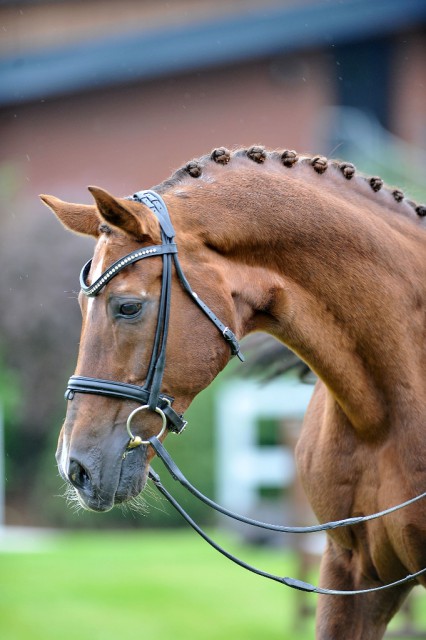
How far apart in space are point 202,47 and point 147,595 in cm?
1127

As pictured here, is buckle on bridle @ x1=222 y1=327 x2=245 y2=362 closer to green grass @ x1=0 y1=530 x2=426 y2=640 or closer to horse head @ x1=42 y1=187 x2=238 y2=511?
horse head @ x1=42 y1=187 x2=238 y2=511

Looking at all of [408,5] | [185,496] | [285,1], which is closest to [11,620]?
[185,496]

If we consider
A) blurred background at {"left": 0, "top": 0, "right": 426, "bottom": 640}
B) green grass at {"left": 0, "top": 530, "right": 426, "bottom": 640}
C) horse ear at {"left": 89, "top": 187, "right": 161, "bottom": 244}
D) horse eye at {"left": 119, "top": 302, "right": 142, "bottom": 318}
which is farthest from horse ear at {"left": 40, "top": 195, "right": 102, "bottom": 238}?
blurred background at {"left": 0, "top": 0, "right": 426, "bottom": 640}

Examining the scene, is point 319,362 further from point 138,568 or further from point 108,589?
point 138,568

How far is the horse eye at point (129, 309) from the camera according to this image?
3107 millimetres

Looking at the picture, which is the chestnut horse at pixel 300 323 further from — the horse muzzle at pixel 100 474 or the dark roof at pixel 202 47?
the dark roof at pixel 202 47

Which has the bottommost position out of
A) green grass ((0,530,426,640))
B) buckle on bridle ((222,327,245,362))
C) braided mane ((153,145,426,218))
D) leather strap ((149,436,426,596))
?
green grass ((0,530,426,640))

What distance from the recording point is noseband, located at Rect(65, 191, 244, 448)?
3084 millimetres

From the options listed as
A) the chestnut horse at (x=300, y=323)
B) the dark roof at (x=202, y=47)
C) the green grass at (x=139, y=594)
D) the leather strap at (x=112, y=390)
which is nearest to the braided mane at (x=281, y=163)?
the chestnut horse at (x=300, y=323)

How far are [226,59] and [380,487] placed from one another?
1449cm

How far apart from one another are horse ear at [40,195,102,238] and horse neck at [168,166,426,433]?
0.95 feet

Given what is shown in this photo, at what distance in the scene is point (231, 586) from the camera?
8672mm

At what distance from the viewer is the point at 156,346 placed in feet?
10.3

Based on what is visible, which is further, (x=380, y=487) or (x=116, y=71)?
(x=116, y=71)
